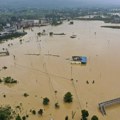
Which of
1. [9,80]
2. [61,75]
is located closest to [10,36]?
[61,75]

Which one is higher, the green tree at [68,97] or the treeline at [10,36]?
the treeline at [10,36]

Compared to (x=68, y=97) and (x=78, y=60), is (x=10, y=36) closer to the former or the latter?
(x=78, y=60)

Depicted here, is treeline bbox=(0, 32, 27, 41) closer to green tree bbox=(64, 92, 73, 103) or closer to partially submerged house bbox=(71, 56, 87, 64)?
partially submerged house bbox=(71, 56, 87, 64)

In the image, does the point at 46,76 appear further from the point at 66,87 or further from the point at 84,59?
the point at 84,59

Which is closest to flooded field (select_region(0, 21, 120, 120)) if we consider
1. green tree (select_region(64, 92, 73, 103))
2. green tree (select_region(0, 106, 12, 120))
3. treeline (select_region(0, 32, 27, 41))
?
green tree (select_region(64, 92, 73, 103))

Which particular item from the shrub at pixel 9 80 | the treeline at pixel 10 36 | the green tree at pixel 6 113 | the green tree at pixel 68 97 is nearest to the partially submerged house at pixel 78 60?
the shrub at pixel 9 80

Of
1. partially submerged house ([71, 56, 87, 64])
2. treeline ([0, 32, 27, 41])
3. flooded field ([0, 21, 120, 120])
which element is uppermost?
treeline ([0, 32, 27, 41])

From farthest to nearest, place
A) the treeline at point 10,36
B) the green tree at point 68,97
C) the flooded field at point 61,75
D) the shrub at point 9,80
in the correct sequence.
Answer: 1. the treeline at point 10,36
2. the shrub at point 9,80
3. the green tree at point 68,97
4. the flooded field at point 61,75

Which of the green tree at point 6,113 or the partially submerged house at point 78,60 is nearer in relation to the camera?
the green tree at point 6,113

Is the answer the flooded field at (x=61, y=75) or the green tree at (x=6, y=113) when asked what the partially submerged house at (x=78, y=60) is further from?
the green tree at (x=6, y=113)
